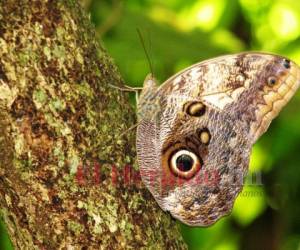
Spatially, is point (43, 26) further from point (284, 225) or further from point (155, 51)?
point (284, 225)

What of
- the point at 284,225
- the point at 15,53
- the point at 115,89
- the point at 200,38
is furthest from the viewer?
the point at 284,225

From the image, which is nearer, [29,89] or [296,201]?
[29,89]

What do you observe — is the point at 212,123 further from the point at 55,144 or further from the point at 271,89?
the point at 55,144

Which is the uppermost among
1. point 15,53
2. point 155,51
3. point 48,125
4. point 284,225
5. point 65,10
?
point 155,51

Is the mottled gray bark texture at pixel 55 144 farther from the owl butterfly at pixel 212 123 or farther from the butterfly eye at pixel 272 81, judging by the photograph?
the butterfly eye at pixel 272 81

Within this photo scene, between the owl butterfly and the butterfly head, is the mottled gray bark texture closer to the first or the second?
the owl butterfly

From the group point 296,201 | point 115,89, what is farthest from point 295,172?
point 115,89
